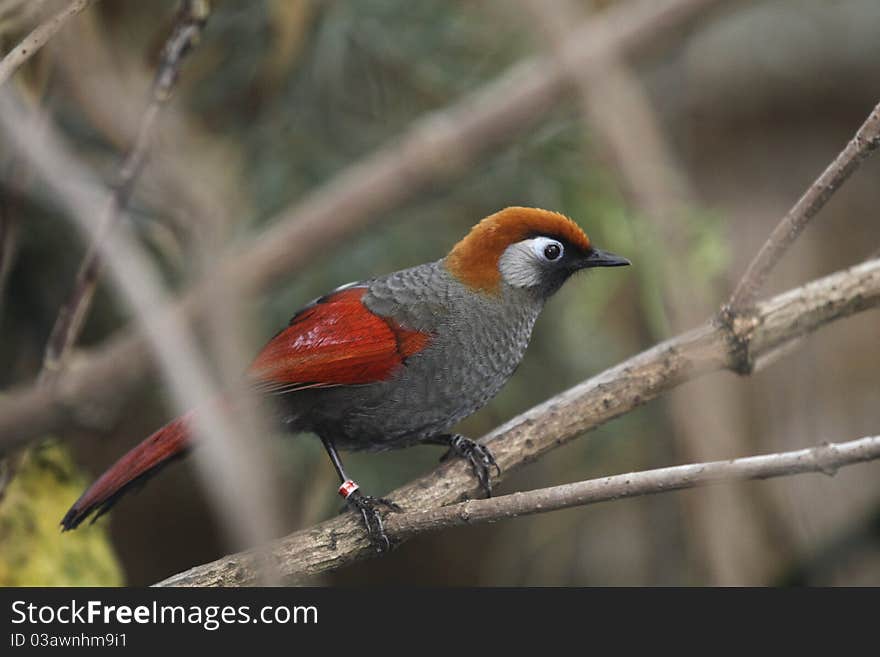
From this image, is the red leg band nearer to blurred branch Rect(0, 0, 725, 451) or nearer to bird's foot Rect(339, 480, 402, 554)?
bird's foot Rect(339, 480, 402, 554)

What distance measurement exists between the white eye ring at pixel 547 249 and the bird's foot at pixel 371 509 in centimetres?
55

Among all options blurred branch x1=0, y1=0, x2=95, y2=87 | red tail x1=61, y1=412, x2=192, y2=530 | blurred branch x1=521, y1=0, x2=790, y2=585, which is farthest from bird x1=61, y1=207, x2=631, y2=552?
blurred branch x1=0, y1=0, x2=95, y2=87

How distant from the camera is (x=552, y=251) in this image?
2.00m

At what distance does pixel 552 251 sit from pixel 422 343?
32 cm

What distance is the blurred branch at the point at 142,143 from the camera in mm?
1806

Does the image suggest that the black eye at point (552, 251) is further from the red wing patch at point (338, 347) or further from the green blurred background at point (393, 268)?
the green blurred background at point (393, 268)

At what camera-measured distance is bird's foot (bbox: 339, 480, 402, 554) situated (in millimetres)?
1894

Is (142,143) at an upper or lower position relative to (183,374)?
upper

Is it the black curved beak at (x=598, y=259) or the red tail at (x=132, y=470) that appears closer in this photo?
the red tail at (x=132, y=470)

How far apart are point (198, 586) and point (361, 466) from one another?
1385mm

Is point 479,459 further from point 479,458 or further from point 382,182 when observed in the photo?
point 382,182

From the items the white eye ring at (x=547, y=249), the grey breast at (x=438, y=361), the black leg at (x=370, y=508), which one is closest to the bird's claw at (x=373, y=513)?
the black leg at (x=370, y=508)

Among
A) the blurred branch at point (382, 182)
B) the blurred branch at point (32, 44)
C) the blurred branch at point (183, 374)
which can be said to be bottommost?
the blurred branch at point (183, 374)

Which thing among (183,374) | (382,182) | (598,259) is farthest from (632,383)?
(183,374)
